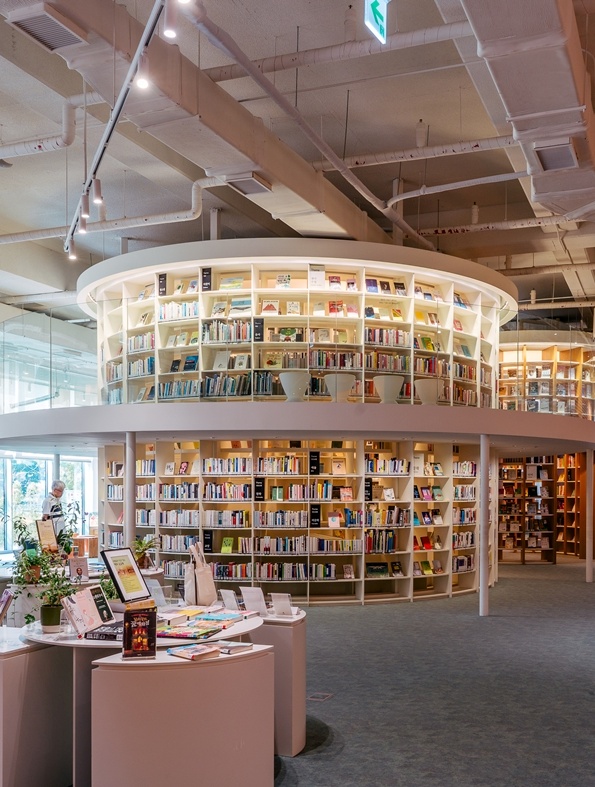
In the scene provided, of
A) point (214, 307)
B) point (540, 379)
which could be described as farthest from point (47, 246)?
point (540, 379)

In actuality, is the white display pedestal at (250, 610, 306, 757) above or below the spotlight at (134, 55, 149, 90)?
below

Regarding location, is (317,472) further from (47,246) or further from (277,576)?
(47,246)

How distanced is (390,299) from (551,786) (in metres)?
8.44

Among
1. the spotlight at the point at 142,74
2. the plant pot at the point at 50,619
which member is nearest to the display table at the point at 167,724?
the plant pot at the point at 50,619

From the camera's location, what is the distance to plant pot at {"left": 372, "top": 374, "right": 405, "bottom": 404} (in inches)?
456

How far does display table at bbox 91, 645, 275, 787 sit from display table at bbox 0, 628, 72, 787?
1.85 ft

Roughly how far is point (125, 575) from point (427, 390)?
7.08m

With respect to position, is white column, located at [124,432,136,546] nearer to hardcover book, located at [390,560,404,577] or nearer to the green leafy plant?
hardcover book, located at [390,560,404,577]

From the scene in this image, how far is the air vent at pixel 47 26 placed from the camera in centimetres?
605

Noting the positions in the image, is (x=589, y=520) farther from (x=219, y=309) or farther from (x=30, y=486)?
(x=30, y=486)

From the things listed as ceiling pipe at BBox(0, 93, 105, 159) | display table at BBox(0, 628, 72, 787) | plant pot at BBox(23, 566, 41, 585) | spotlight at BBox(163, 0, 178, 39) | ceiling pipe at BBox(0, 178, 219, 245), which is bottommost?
display table at BBox(0, 628, 72, 787)

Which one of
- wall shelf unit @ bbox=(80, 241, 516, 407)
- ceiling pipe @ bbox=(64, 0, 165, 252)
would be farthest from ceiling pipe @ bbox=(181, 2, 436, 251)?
wall shelf unit @ bbox=(80, 241, 516, 407)

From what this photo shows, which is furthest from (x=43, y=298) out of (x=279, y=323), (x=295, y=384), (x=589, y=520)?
(x=589, y=520)

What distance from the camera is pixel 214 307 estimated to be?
1225 centimetres
